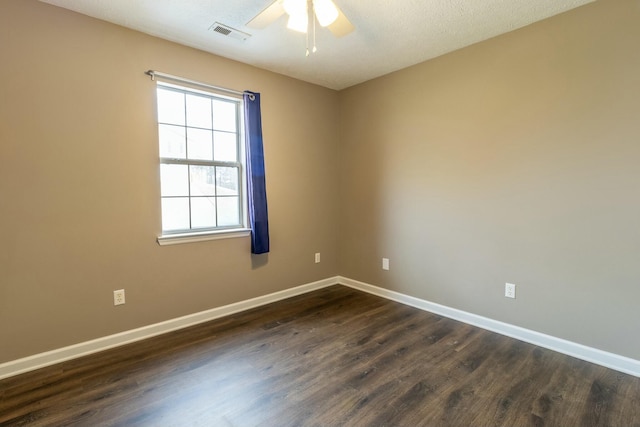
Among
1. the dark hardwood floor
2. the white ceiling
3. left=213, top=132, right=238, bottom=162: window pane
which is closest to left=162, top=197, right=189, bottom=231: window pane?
left=213, top=132, right=238, bottom=162: window pane

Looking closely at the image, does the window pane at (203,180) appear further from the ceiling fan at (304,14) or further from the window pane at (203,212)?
the ceiling fan at (304,14)

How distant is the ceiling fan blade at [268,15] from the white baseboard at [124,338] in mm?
2474

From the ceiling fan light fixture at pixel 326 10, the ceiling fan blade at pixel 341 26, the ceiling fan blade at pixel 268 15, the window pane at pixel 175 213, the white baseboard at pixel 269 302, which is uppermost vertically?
the ceiling fan blade at pixel 268 15

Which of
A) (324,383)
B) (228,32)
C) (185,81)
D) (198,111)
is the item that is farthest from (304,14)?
(324,383)

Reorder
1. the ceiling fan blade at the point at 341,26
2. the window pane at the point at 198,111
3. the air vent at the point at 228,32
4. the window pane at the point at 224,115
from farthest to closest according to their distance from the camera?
1. the window pane at the point at 224,115
2. the window pane at the point at 198,111
3. the air vent at the point at 228,32
4. the ceiling fan blade at the point at 341,26

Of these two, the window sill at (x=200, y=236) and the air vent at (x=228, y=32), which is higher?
the air vent at (x=228, y=32)

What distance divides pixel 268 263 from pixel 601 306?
9.35 ft

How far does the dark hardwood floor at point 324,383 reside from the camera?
169 cm

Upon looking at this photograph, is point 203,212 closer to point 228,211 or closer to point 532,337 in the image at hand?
point 228,211

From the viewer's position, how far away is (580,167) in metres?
2.24

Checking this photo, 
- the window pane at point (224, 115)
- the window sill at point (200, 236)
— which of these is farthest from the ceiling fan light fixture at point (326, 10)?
the window sill at point (200, 236)

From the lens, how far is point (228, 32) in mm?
2508

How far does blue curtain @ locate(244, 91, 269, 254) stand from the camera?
10.2 feet

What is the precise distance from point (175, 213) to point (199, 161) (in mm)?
530
